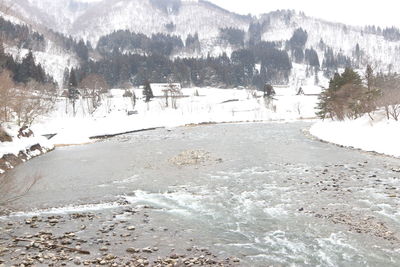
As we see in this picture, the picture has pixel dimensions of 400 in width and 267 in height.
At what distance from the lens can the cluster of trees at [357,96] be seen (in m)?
45.6

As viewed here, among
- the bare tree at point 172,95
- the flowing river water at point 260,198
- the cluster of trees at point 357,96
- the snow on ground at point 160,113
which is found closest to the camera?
the flowing river water at point 260,198

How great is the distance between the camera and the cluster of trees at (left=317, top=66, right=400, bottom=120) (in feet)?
150

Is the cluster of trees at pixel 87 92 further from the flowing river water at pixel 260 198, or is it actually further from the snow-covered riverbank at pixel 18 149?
the flowing river water at pixel 260 198

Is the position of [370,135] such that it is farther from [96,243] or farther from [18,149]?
[18,149]

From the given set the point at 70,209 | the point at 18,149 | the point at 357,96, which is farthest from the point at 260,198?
the point at 357,96

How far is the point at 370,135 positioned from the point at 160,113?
7763cm

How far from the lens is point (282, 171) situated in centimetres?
2578

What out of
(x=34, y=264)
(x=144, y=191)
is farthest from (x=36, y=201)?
(x=34, y=264)

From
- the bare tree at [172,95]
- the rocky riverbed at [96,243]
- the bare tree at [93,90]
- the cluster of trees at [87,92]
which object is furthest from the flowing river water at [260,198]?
the bare tree at [172,95]

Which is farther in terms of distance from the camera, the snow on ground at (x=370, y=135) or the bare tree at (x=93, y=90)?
the bare tree at (x=93, y=90)

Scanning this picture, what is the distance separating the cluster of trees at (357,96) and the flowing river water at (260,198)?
1606 cm

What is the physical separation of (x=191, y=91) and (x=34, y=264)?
513ft

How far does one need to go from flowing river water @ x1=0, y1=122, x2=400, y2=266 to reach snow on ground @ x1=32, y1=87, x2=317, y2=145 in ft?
115

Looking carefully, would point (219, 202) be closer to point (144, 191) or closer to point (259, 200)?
point (259, 200)
